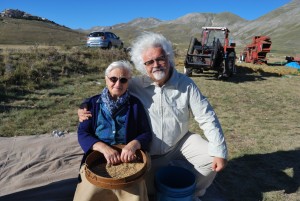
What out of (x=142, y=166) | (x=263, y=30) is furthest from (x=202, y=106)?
(x=263, y=30)

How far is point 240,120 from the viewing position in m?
6.12

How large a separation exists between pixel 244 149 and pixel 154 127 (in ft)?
7.07

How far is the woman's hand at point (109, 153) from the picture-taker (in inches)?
95.0

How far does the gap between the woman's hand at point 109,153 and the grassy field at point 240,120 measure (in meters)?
1.47

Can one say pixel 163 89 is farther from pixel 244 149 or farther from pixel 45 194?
pixel 244 149

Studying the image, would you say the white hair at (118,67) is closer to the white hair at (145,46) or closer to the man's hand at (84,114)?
the white hair at (145,46)

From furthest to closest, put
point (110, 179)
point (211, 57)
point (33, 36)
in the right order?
point (33, 36) < point (211, 57) < point (110, 179)

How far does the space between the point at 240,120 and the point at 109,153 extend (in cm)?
419

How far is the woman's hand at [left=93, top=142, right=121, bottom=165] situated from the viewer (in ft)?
7.92

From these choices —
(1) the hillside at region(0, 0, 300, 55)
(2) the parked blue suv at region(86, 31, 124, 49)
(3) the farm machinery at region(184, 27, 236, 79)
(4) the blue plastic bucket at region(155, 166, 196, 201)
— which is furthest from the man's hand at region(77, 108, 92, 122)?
(2) the parked blue suv at region(86, 31, 124, 49)

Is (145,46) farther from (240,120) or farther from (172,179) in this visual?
(240,120)

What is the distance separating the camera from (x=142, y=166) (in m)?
2.34

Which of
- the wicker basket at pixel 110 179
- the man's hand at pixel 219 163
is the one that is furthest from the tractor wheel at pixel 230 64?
the wicker basket at pixel 110 179

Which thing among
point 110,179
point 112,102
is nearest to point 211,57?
point 112,102
